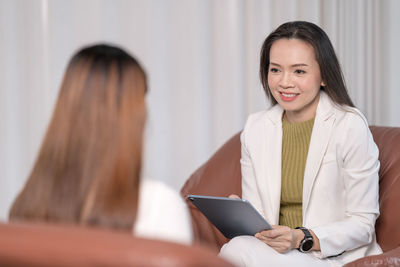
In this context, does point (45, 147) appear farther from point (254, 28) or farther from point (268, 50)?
point (254, 28)

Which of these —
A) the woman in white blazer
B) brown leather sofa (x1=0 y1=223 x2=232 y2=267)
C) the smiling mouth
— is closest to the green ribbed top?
the woman in white blazer

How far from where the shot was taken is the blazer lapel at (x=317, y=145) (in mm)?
2221

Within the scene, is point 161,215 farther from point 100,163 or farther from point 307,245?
point 307,245

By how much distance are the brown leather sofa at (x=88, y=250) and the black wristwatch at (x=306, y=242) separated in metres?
1.23

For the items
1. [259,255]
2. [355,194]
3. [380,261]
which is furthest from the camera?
[355,194]

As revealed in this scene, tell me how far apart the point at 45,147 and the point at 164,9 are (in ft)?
8.42

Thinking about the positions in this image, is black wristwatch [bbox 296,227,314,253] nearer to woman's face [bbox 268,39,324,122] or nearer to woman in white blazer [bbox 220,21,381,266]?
woman in white blazer [bbox 220,21,381,266]

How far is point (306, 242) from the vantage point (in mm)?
2066

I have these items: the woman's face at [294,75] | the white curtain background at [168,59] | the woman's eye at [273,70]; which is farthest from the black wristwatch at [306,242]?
the white curtain background at [168,59]

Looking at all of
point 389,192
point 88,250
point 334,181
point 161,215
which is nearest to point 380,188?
point 389,192

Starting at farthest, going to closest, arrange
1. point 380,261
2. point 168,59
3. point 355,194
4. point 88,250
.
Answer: point 168,59, point 355,194, point 380,261, point 88,250

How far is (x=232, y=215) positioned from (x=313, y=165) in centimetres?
40

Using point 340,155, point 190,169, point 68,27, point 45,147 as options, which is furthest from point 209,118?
point 45,147

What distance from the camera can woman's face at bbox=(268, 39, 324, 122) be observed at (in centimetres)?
227
